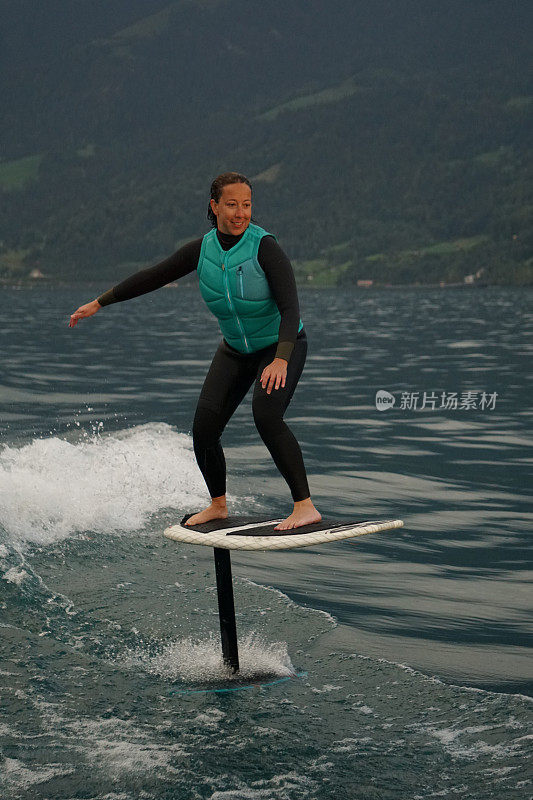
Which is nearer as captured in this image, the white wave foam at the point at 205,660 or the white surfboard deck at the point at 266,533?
the white surfboard deck at the point at 266,533

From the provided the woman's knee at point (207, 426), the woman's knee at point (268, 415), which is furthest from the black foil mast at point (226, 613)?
Answer: the woman's knee at point (268, 415)

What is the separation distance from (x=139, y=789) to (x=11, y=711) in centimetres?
137

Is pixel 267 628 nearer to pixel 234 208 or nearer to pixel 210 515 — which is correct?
pixel 210 515

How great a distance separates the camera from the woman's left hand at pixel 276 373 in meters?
7.19

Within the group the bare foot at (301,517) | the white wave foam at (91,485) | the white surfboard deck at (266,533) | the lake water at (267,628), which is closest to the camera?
the lake water at (267,628)

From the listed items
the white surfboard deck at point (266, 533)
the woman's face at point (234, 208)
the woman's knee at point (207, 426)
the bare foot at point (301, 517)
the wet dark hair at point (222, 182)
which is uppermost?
the wet dark hair at point (222, 182)

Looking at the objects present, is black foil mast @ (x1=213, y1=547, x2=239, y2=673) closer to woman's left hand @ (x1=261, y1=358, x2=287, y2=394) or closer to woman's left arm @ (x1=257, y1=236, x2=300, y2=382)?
woman's left hand @ (x1=261, y1=358, x2=287, y2=394)

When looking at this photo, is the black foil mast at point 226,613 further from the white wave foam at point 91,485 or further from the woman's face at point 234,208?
the white wave foam at point 91,485

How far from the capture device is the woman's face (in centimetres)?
731

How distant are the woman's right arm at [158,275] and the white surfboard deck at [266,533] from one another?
1887 mm

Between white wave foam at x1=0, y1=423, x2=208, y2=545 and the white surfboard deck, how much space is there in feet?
14.3

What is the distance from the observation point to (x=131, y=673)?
765cm

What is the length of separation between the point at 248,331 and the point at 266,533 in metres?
1.51

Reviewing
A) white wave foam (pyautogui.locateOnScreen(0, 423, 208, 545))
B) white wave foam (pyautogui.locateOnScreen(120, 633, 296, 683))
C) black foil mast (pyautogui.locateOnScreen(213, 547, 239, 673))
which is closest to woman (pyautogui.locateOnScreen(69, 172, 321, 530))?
black foil mast (pyautogui.locateOnScreen(213, 547, 239, 673))
